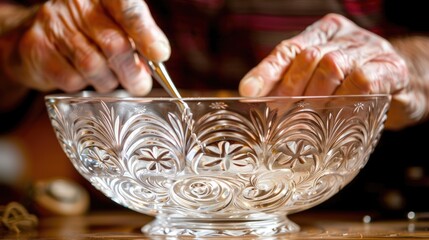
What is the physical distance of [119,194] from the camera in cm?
67

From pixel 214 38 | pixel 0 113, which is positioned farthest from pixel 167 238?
pixel 0 113

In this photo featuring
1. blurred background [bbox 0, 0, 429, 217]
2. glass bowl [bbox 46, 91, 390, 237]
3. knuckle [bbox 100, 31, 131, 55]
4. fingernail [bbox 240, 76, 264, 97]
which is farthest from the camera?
blurred background [bbox 0, 0, 429, 217]

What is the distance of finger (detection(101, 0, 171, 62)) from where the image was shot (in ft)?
2.44

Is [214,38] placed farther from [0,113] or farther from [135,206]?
[135,206]

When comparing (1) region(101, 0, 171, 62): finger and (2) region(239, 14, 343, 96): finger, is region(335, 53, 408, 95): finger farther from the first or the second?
(1) region(101, 0, 171, 62): finger

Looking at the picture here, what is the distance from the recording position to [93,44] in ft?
2.87

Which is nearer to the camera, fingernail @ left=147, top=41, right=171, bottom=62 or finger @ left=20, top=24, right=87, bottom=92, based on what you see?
fingernail @ left=147, top=41, right=171, bottom=62

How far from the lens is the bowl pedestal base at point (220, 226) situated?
65 centimetres

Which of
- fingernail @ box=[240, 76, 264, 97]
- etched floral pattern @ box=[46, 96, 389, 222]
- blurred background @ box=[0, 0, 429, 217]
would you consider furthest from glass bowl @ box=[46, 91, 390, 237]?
blurred background @ box=[0, 0, 429, 217]

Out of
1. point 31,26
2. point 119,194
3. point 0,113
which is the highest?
point 31,26

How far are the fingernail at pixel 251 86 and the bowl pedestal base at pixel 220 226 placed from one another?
0.41 feet

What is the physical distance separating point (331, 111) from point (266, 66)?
13 cm

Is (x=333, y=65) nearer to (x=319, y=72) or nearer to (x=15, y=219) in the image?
(x=319, y=72)

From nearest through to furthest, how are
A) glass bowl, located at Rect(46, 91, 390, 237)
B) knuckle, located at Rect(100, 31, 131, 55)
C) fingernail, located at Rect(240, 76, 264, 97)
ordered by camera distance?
1. glass bowl, located at Rect(46, 91, 390, 237)
2. fingernail, located at Rect(240, 76, 264, 97)
3. knuckle, located at Rect(100, 31, 131, 55)
